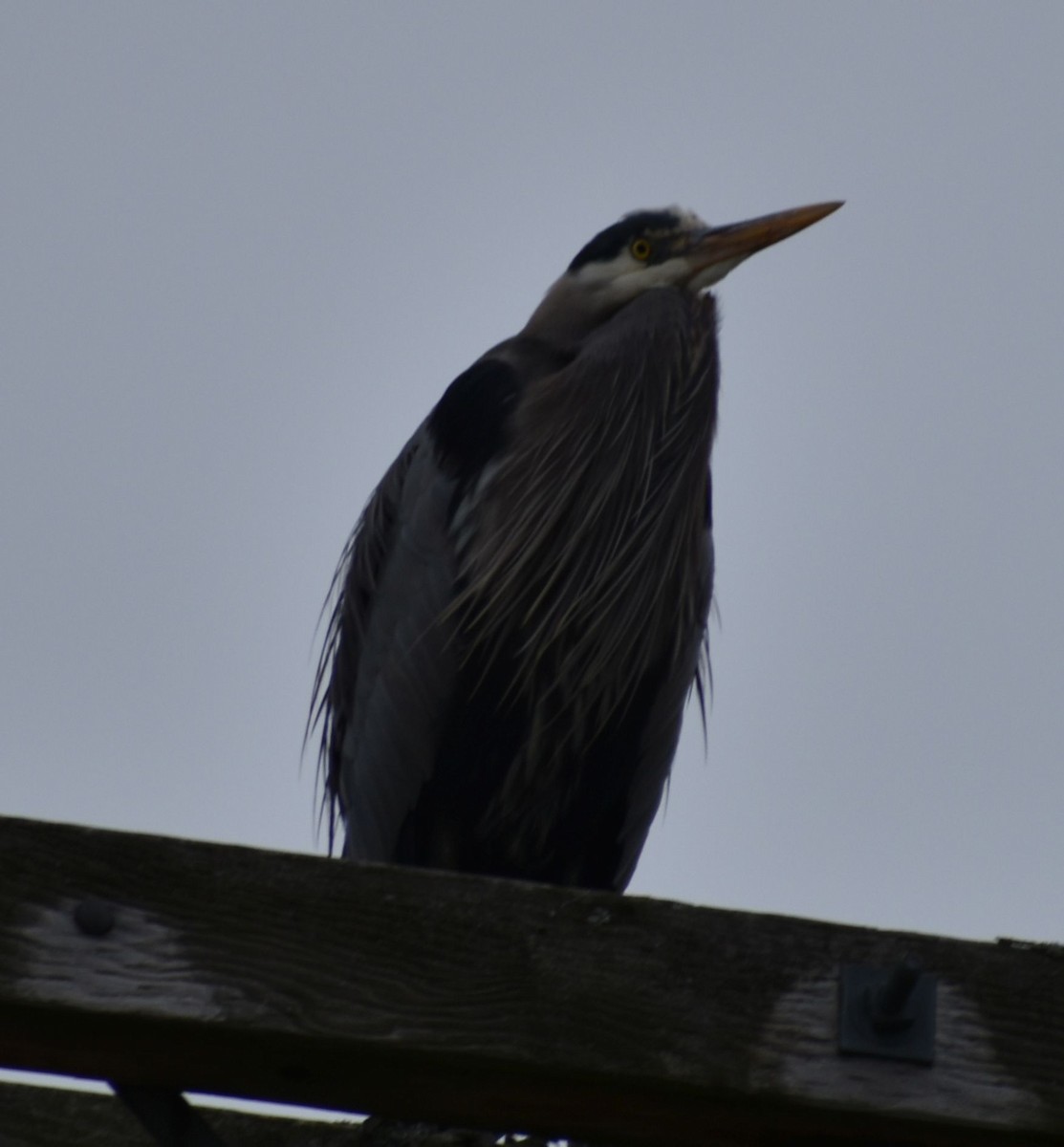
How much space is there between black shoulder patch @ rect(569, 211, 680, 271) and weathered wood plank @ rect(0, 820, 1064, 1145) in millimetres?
3118

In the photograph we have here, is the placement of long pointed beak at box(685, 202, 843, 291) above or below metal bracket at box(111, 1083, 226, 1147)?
above

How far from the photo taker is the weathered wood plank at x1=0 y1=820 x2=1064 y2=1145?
4.43ft

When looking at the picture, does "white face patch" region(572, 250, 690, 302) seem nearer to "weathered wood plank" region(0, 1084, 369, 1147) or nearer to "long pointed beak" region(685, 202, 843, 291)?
"long pointed beak" region(685, 202, 843, 291)

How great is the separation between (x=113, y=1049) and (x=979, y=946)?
0.64 meters

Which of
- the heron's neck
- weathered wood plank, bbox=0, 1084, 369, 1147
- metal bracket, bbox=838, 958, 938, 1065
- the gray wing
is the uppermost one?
the heron's neck

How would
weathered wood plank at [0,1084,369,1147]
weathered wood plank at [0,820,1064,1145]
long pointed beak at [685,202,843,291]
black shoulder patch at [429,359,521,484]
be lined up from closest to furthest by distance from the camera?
weathered wood plank at [0,820,1064,1145] → weathered wood plank at [0,1084,369,1147] → black shoulder patch at [429,359,521,484] → long pointed beak at [685,202,843,291]

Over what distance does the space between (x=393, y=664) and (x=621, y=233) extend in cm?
120

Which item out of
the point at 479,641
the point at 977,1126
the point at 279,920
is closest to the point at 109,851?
the point at 279,920

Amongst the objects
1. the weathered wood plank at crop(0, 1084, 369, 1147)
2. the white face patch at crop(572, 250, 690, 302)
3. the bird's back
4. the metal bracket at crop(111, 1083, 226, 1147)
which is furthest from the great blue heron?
the metal bracket at crop(111, 1083, 226, 1147)

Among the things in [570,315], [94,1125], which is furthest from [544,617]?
[94,1125]

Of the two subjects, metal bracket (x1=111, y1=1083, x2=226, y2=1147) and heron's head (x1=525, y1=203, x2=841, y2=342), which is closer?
metal bracket (x1=111, y1=1083, x2=226, y2=1147)

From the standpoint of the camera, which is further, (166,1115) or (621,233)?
(621,233)

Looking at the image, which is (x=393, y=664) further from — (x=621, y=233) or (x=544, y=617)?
(x=621, y=233)

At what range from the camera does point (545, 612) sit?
3.71 meters
